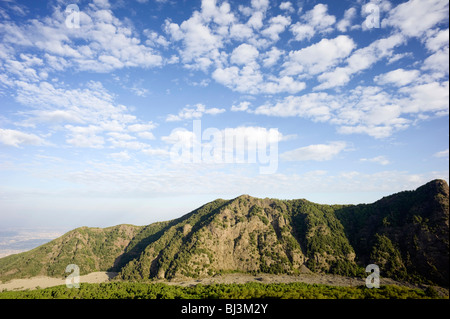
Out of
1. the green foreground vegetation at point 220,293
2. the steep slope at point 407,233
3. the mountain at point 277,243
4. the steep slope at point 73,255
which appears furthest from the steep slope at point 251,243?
the green foreground vegetation at point 220,293

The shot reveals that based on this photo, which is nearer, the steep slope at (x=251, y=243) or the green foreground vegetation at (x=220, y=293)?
the green foreground vegetation at (x=220, y=293)

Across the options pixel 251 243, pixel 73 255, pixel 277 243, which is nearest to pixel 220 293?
pixel 251 243

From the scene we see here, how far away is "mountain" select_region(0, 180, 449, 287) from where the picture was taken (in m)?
123

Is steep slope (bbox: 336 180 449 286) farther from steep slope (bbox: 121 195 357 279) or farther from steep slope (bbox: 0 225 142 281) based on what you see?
steep slope (bbox: 0 225 142 281)

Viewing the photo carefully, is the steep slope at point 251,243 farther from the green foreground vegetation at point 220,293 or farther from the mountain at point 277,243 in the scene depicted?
the green foreground vegetation at point 220,293

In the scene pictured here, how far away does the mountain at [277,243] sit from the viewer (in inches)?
4857

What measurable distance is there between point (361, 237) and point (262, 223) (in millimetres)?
69703

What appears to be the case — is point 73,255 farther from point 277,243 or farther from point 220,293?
point 277,243

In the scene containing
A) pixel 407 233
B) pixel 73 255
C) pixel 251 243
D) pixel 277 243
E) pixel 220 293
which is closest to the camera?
pixel 220 293

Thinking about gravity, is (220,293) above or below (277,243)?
below

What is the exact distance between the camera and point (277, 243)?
155125 mm

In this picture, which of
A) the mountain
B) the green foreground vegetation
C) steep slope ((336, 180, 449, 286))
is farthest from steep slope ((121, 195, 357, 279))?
the green foreground vegetation

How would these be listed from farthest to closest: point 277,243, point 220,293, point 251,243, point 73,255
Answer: point 73,255 → point 251,243 → point 277,243 → point 220,293
